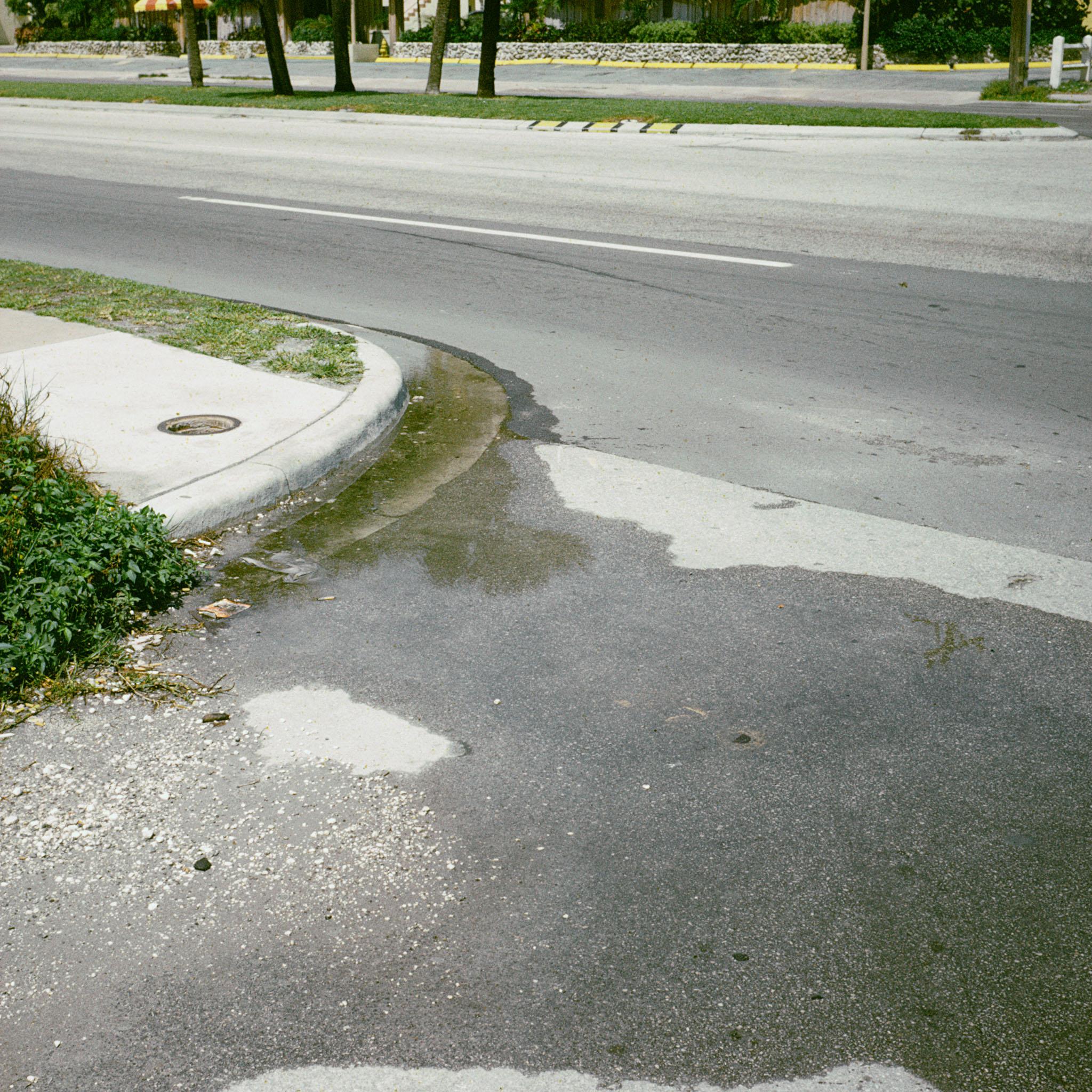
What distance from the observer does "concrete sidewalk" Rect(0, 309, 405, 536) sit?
514 centimetres

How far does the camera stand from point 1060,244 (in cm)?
1107

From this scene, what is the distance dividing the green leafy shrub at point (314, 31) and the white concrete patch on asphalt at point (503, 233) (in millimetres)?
38991

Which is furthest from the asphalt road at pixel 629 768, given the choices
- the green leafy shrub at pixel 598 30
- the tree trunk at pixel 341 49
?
the green leafy shrub at pixel 598 30

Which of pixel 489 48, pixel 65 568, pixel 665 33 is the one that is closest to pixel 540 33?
pixel 665 33

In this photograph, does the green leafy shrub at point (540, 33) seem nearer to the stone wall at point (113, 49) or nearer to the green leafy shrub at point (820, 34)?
the green leafy shrub at point (820, 34)

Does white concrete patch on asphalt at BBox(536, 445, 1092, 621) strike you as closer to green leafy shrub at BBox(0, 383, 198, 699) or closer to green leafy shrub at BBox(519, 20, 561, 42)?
green leafy shrub at BBox(0, 383, 198, 699)

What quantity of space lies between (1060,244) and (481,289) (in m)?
5.59

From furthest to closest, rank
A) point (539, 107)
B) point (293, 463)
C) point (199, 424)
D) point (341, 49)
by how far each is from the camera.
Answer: point (341, 49) → point (539, 107) → point (199, 424) → point (293, 463)

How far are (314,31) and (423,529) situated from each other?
50775 mm

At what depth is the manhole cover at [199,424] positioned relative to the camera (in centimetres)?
588

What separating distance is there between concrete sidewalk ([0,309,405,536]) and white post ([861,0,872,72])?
111 feet

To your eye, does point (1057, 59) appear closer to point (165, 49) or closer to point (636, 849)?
point (636, 849)

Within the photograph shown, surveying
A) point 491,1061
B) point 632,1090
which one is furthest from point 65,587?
point 632,1090

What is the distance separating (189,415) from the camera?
241 inches
